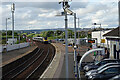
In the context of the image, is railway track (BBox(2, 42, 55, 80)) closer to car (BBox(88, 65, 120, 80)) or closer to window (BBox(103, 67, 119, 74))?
car (BBox(88, 65, 120, 80))

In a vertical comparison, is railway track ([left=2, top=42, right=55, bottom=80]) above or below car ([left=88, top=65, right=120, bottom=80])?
below

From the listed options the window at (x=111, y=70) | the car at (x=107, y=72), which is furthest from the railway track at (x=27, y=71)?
the window at (x=111, y=70)

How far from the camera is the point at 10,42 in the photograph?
1789 inches

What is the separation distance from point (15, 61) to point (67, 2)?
18841 mm

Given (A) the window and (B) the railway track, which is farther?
(B) the railway track

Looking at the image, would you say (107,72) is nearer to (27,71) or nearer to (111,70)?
(111,70)

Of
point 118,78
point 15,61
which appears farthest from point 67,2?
point 15,61

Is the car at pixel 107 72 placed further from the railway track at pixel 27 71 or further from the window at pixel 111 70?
the railway track at pixel 27 71

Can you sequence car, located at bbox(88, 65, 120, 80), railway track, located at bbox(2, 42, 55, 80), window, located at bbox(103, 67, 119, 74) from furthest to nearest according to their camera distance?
railway track, located at bbox(2, 42, 55, 80)
window, located at bbox(103, 67, 119, 74)
car, located at bbox(88, 65, 120, 80)

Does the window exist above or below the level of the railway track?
above

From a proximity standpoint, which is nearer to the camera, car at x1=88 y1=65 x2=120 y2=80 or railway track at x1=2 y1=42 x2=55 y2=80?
car at x1=88 y1=65 x2=120 y2=80

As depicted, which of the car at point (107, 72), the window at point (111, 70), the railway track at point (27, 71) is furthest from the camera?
the railway track at point (27, 71)

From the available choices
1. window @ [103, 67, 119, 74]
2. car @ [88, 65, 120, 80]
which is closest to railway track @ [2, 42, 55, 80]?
car @ [88, 65, 120, 80]

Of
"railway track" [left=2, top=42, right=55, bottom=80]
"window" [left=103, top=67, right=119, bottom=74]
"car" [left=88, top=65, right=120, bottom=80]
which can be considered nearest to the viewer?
"car" [left=88, top=65, right=120, bottom=80]
